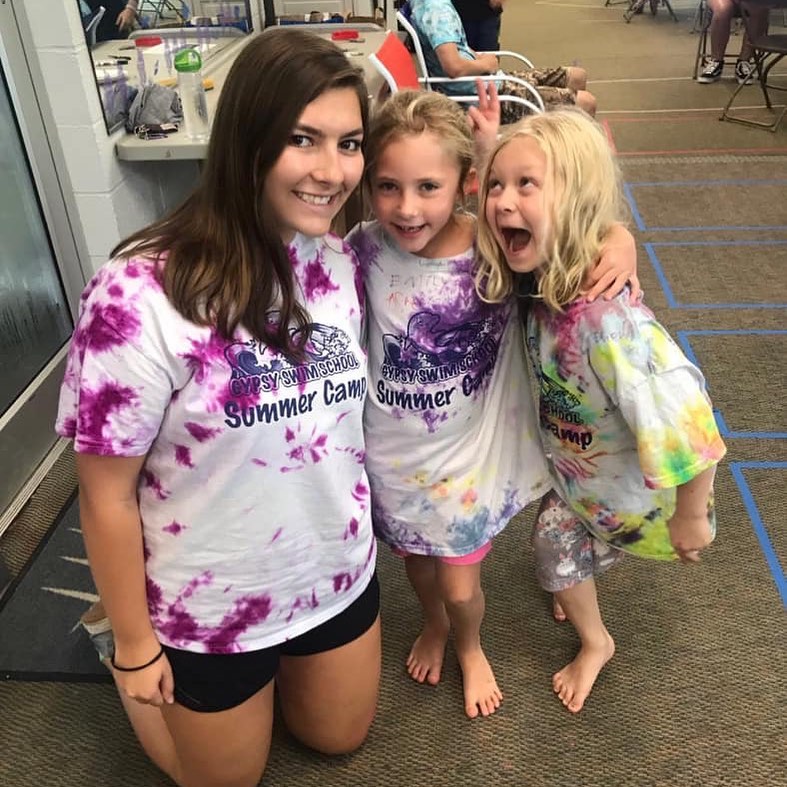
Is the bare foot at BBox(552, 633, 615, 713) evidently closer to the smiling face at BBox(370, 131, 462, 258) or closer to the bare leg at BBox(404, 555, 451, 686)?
the bare leg at BBox(404, 555, 451, 686)

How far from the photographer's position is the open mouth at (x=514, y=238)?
3.97ft

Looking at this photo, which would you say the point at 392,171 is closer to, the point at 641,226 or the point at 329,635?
→ the point at 329,635

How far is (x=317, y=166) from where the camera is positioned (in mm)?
1024

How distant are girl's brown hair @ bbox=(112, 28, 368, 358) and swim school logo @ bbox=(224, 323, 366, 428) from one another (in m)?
0.02

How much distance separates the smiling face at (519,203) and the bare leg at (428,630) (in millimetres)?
673

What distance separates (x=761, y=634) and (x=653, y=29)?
7.70 m

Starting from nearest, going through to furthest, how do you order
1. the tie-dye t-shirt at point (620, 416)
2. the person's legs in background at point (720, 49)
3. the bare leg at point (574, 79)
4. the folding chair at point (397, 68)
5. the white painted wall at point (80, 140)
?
the tie-dye t-shirt at point (620, 416) → the white painted wall at point (80, 140) → the folding chair at point (397, 68) → the bare leg at point (574, 79) → the person's legs in background at point (720, 49)

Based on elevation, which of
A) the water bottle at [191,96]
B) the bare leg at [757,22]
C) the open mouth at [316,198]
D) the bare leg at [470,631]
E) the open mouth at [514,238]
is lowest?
the bare leg at [470,631]

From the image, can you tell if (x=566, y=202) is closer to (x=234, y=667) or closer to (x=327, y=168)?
(x=327, y=168)

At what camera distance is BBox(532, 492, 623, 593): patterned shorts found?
1484 millimetres

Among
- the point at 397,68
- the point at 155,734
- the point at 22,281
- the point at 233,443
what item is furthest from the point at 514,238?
the point at 397,68

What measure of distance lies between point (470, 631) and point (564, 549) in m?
0.25

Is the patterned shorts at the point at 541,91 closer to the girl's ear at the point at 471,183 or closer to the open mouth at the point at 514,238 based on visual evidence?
the girl's ear at the point at 471,183

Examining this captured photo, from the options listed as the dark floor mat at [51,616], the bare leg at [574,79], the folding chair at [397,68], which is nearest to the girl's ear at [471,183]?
the dark floor mat at [51,616]
